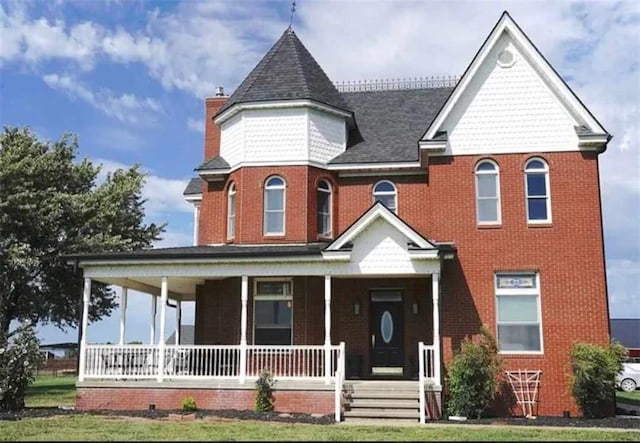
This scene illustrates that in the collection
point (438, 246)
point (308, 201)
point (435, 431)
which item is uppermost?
point (308, 201)

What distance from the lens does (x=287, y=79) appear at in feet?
72.3

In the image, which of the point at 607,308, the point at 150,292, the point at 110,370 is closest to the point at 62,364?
the point at 150,292

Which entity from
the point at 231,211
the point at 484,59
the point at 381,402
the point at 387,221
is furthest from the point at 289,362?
the point at 484,59

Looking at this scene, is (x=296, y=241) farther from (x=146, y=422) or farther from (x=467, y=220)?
Result: (x=146, y=422)

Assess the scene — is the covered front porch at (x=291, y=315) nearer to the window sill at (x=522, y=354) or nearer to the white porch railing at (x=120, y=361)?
the white porch railing at (x=120, y=361)

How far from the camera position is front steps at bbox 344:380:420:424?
1638 centimetres

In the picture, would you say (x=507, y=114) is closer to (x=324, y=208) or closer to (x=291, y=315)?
(x=324, y=208)

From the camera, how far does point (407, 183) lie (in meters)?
21.4

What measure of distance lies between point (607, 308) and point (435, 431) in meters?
7.09

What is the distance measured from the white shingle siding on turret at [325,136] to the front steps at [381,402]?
23.8 feet

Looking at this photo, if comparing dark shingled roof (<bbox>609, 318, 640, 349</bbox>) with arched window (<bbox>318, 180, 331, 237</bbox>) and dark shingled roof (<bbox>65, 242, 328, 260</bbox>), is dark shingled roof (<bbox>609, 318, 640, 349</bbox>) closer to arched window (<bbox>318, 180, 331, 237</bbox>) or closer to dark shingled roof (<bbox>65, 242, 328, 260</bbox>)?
arched window (<bbox>318, 180, 331, 237</bbox>)

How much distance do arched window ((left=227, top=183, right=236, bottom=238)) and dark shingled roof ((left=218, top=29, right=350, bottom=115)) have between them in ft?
8.68

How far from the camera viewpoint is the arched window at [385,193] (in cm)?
2139

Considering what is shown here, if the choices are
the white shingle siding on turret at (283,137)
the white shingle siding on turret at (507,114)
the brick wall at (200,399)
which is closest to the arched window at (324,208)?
the white shingle siding on turret at (283,137)
